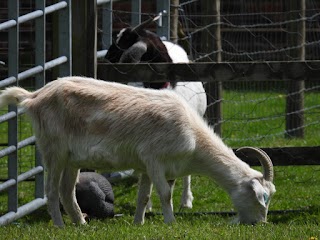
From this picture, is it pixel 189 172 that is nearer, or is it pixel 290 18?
pixel 189 172

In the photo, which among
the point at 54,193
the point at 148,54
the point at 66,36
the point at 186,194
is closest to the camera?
the point at 54,193

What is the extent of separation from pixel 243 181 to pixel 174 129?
26.7 inches

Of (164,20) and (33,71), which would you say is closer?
(33,71)

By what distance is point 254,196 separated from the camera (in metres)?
7.90

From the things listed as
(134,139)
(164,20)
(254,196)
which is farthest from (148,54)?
(164,20)

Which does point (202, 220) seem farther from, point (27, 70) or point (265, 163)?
point (27, 70)

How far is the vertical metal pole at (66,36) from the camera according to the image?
9.11m

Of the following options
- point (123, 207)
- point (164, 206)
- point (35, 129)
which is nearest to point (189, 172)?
point (164, 206)

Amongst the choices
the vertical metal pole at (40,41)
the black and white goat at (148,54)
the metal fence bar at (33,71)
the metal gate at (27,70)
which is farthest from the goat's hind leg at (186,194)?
the vertical metal pole at (40,41)

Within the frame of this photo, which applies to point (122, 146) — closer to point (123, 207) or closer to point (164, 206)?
point (164, 206)

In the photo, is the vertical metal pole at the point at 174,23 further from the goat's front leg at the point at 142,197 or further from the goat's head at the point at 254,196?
the goat's head at the point at 254,196

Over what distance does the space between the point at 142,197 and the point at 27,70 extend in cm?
145

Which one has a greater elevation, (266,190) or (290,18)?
(290,18)

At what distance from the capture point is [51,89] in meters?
7.98
